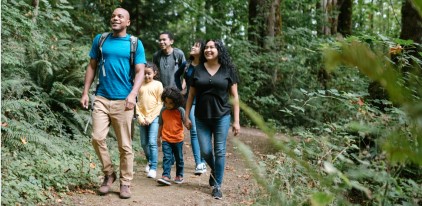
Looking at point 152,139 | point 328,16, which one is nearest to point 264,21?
point 328,16

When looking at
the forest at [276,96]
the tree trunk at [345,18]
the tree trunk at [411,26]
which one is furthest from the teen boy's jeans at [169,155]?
the tree trunk at [345,18]

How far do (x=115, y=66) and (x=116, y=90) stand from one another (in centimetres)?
32

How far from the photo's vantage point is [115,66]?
234 inches

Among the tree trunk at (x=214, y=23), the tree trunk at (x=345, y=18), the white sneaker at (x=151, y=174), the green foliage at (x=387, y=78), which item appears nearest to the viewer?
the green foliage at (x=387, y=78)

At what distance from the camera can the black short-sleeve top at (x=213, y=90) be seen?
6199 millimetres

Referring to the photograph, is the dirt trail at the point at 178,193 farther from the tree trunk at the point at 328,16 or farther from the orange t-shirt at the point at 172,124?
the tree trunk at the point at 328,16

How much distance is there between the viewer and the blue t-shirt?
5.94 meters

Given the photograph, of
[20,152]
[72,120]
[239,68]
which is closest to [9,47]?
[72,120]

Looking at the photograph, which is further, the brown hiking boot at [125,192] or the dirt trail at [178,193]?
the brown hiking boot at [125,192]

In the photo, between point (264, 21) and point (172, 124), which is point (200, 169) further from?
point (264, 21)

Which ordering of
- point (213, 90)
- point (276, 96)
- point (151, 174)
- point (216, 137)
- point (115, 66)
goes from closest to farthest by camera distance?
point (115, 66), point (213, 90), point (216, 137), point (151, 174), point (276, 96)

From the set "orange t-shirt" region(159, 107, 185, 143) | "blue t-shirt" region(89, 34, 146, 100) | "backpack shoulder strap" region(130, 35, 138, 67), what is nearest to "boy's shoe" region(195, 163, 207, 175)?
"orange t-shirt" region(159, 107, 185, 143)

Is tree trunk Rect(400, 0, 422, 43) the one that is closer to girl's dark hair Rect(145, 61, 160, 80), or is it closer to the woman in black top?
the woman in black top

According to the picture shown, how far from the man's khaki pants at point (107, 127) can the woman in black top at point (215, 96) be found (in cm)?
99
